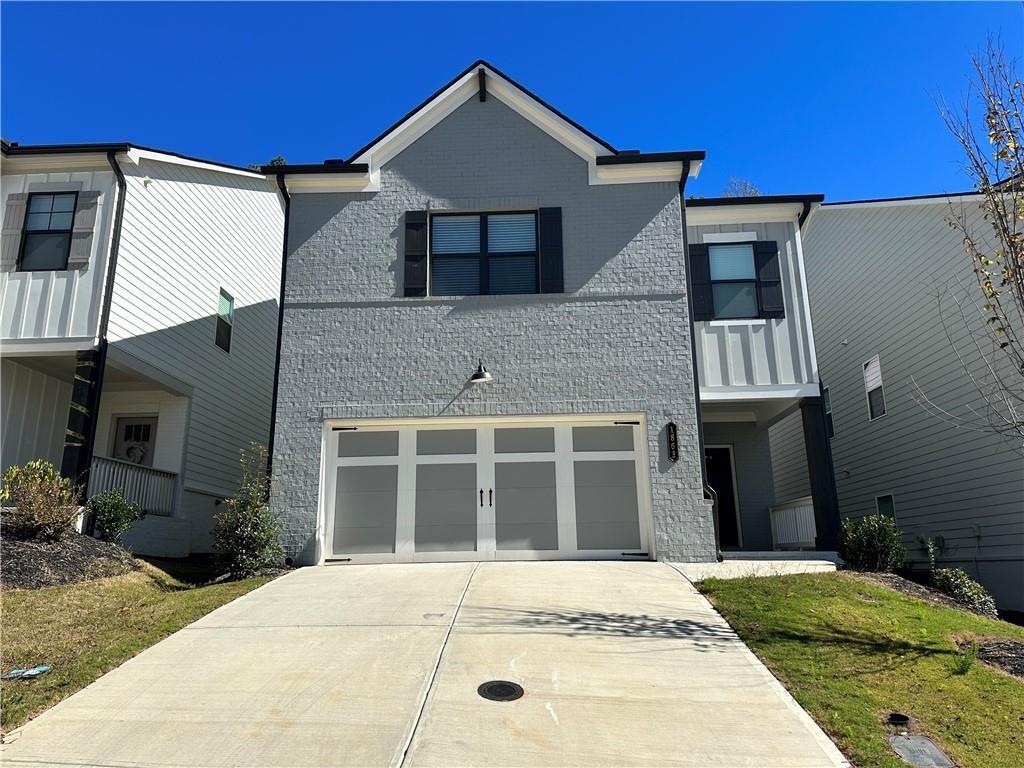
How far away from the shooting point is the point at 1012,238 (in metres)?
6.94

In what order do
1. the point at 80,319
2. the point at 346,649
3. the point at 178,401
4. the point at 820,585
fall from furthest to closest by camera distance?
the point at 178,401 < the point at 80,319 < the point at 820,585 < the point at 346,649

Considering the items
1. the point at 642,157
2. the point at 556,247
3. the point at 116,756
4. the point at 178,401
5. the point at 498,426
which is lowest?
the point at 116,756

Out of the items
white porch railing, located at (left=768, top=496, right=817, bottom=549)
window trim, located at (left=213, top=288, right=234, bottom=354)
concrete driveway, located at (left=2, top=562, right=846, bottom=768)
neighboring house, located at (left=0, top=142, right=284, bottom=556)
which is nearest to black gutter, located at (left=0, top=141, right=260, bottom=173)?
neighboring house, located at (left=0, top=142, right=284, bottom=556)

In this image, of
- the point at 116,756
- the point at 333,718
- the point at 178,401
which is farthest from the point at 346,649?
the point at 178,401

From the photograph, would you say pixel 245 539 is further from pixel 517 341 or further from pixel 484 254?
pixel 484 254

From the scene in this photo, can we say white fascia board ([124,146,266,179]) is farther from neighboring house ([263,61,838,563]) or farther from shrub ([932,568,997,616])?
shrub ([932,568,997,616])

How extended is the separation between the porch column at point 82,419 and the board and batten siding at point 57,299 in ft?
1.93

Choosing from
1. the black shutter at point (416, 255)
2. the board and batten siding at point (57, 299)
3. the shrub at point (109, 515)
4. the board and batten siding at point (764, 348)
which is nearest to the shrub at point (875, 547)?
the board and batten siding at point (764, 348)

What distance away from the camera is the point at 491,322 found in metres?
12.1

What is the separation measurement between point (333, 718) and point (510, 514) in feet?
21.2

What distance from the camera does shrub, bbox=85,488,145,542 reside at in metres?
11.1

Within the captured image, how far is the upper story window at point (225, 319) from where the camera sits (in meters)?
16.5

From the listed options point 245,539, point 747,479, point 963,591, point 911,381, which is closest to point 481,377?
point 245,539

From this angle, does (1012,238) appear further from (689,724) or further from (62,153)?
(62,153)
